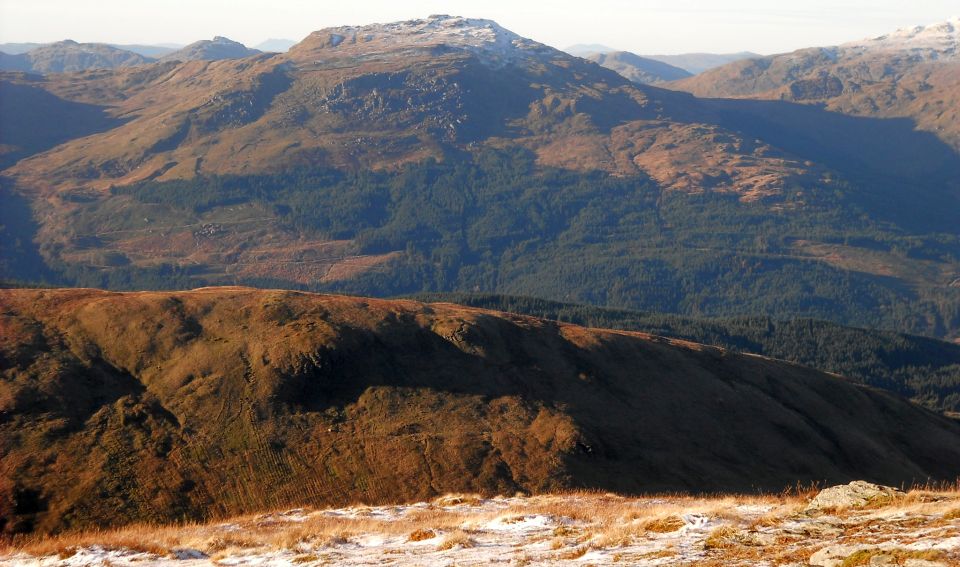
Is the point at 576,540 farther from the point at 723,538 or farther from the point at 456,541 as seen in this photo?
the point at 723,538

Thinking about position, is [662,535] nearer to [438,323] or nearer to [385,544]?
[385,544]

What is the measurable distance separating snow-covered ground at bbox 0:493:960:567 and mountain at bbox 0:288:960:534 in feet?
111

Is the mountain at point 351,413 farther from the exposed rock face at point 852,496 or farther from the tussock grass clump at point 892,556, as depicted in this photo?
the tussock grass clump at point 892,556

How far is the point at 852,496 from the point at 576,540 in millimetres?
14217

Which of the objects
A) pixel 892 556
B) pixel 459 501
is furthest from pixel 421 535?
pixel 892 556

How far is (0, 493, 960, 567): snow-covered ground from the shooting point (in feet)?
116

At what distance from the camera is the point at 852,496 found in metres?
45.1

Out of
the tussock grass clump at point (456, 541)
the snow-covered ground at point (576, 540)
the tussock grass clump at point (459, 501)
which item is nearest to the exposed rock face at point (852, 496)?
the snow-covered ground at point (576, 540)

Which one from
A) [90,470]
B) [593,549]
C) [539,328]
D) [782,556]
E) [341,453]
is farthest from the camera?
[539,328]

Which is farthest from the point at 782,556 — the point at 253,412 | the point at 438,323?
the point at 438,323

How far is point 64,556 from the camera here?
4350 centimetres

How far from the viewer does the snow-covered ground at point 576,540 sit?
116 ft

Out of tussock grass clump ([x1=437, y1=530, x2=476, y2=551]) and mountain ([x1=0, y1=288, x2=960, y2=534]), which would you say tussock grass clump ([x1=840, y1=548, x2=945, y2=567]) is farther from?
mountain ([x1=0, y1=288, x2=960, y2=534])

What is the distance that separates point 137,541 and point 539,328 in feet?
258
